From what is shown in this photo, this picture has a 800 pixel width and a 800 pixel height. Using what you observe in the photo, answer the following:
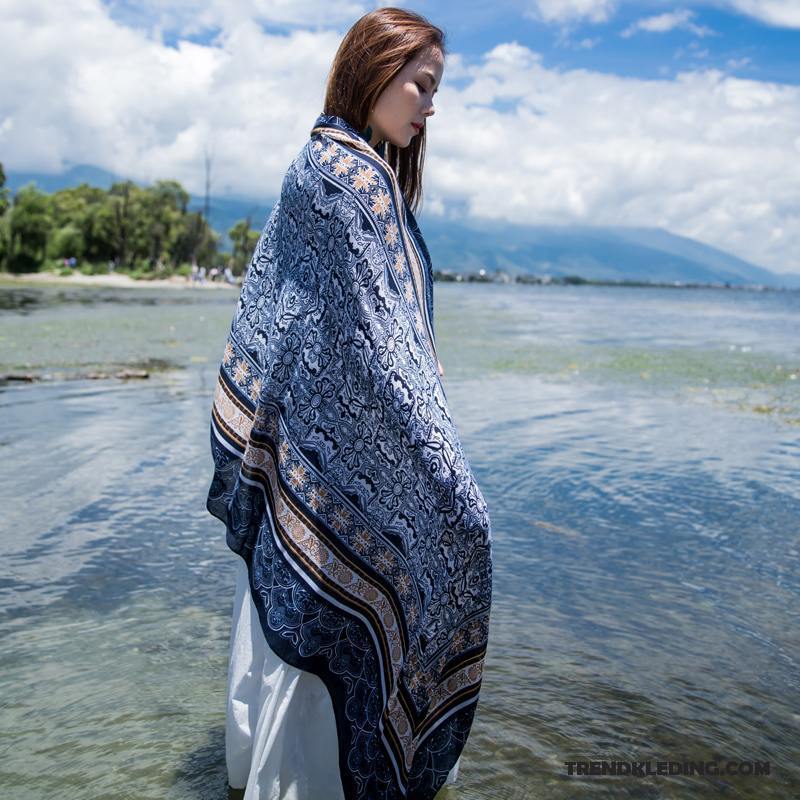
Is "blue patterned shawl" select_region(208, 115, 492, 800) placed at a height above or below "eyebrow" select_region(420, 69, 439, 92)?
below

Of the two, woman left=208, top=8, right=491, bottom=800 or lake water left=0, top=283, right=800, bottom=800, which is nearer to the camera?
woman left=208, top=8, right=491, bottom=800

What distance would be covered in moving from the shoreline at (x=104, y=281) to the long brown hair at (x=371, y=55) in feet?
171

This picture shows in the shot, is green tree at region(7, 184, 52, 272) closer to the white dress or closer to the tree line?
the tree line

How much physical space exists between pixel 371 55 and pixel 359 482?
1.10 meters

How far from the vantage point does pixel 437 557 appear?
229cm

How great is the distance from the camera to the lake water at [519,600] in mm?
3098

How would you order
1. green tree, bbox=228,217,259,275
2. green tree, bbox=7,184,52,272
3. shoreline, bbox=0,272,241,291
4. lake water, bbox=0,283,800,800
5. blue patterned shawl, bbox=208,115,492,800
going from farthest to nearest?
green tree, bbox=228,217,259,275, green tree, bbox=7,184,52,272, shoreline, bbox=0,272,241,291, lake water, bbox=0,283,800,800, blue patterned shawl, bbox=208,115,492,800

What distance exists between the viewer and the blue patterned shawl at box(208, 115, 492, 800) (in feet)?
7.29

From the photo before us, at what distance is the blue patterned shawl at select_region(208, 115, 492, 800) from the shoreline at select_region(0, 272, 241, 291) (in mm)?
52311

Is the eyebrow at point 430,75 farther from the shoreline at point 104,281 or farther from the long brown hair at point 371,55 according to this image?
the shoreline at point 104,281

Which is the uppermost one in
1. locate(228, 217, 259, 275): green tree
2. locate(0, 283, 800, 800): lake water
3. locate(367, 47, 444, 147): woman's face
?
locate(228, 217, 259, 275): green tree

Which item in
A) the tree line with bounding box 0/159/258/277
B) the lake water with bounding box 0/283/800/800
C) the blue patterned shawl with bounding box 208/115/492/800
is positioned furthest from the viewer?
the tree line with bounding box 0/159/258/277

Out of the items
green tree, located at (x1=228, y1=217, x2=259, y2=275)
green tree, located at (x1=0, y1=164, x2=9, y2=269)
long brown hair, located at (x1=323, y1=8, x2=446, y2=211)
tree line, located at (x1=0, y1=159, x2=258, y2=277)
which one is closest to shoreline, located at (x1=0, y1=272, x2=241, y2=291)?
green tree, located at (x1=0, y1=164, x2=9, y2=269)

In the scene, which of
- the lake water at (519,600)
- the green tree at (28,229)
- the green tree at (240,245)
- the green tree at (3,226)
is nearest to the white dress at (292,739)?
the lake water at (519,600)
